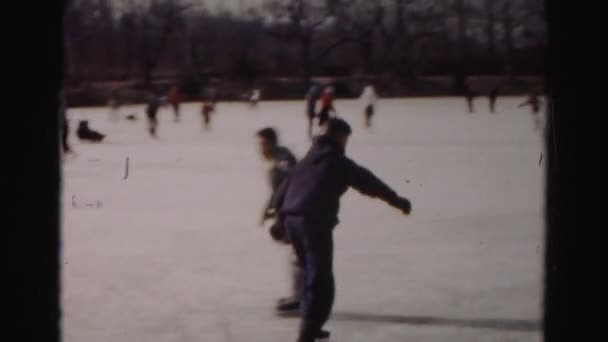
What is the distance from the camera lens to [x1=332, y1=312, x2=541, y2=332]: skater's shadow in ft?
14.1

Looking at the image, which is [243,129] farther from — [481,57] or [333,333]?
[481,57]

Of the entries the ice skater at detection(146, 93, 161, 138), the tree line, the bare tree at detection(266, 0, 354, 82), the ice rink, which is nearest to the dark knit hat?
the ice rink

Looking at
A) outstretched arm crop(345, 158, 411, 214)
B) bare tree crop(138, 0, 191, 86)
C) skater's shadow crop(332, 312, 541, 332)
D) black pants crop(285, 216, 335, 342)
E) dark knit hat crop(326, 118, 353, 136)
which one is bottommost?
skater's shadow crop(332, 312, 541, 332)

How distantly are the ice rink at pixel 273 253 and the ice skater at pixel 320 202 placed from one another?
19.5 inches

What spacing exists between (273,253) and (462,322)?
2368mm

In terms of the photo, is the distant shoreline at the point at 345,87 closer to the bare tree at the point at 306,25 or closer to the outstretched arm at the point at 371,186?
the bare tree at the point at 306,25

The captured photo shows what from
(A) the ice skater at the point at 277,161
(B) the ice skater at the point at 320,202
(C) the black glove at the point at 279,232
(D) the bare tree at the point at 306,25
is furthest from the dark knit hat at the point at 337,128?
(D) the bare tree at the point at 306,25

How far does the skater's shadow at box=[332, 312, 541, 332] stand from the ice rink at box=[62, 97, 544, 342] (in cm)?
1

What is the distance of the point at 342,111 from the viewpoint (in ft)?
98.1

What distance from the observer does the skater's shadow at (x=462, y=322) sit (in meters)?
4.30

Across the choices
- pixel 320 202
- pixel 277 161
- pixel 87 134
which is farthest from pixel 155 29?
pixel 320 202

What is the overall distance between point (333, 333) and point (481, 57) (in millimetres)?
36338

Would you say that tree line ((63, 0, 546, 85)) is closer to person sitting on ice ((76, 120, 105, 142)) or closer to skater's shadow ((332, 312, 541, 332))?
person sitting on ice ((76, 120, 105, 142))

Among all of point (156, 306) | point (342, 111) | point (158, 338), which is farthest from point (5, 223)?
point (342, 111)
